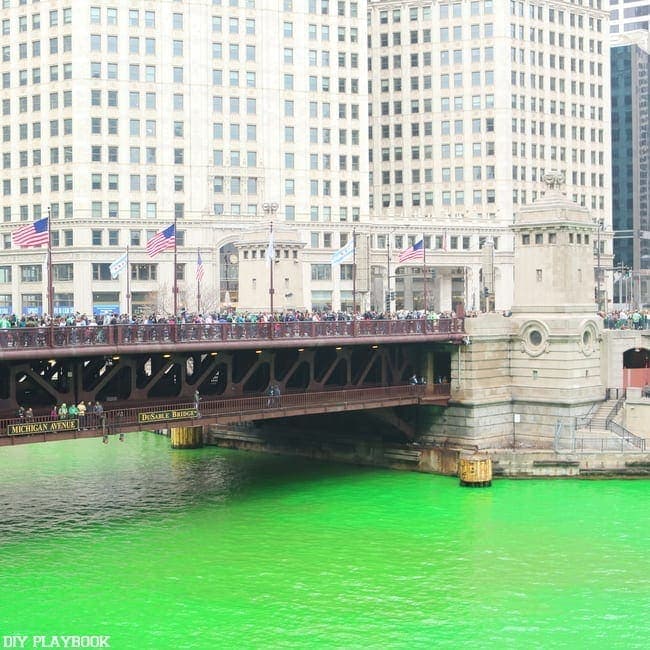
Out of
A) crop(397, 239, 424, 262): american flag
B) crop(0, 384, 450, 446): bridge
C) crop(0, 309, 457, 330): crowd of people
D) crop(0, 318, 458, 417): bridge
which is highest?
crop(397, 239, 424, 262): american flag

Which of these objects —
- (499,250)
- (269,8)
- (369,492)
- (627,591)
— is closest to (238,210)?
(269,8)

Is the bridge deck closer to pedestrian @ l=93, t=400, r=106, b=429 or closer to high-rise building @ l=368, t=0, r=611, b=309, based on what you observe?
pedestrian @ l=93, t=400, r=106, b=429

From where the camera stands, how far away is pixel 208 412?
51875mm

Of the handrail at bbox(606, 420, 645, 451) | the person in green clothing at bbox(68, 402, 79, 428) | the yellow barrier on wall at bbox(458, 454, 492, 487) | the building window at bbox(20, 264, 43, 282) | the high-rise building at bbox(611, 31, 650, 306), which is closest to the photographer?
the person in green clothing at bbox(68, 402, 79, 428)

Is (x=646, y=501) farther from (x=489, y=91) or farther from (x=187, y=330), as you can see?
(x=489, y=91)

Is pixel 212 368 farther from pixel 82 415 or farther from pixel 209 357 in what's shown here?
pixel 82 415

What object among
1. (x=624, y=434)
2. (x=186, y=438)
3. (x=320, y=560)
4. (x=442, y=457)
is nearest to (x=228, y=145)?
(x=186, y=438)

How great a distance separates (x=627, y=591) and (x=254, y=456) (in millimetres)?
33474

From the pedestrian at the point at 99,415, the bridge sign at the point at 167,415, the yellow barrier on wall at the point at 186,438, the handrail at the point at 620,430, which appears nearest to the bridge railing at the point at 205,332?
the pedestrian at the point at 99,415

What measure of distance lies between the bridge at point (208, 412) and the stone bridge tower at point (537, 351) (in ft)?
6.82

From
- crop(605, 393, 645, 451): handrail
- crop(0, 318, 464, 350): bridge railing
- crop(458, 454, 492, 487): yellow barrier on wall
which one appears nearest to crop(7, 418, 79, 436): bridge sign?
crop(0, 318, 464, 350): bridge railing

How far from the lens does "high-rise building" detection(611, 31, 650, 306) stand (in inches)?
6860

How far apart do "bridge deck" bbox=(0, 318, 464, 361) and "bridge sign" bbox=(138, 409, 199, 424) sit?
3.08 meters

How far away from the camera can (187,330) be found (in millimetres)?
49250
